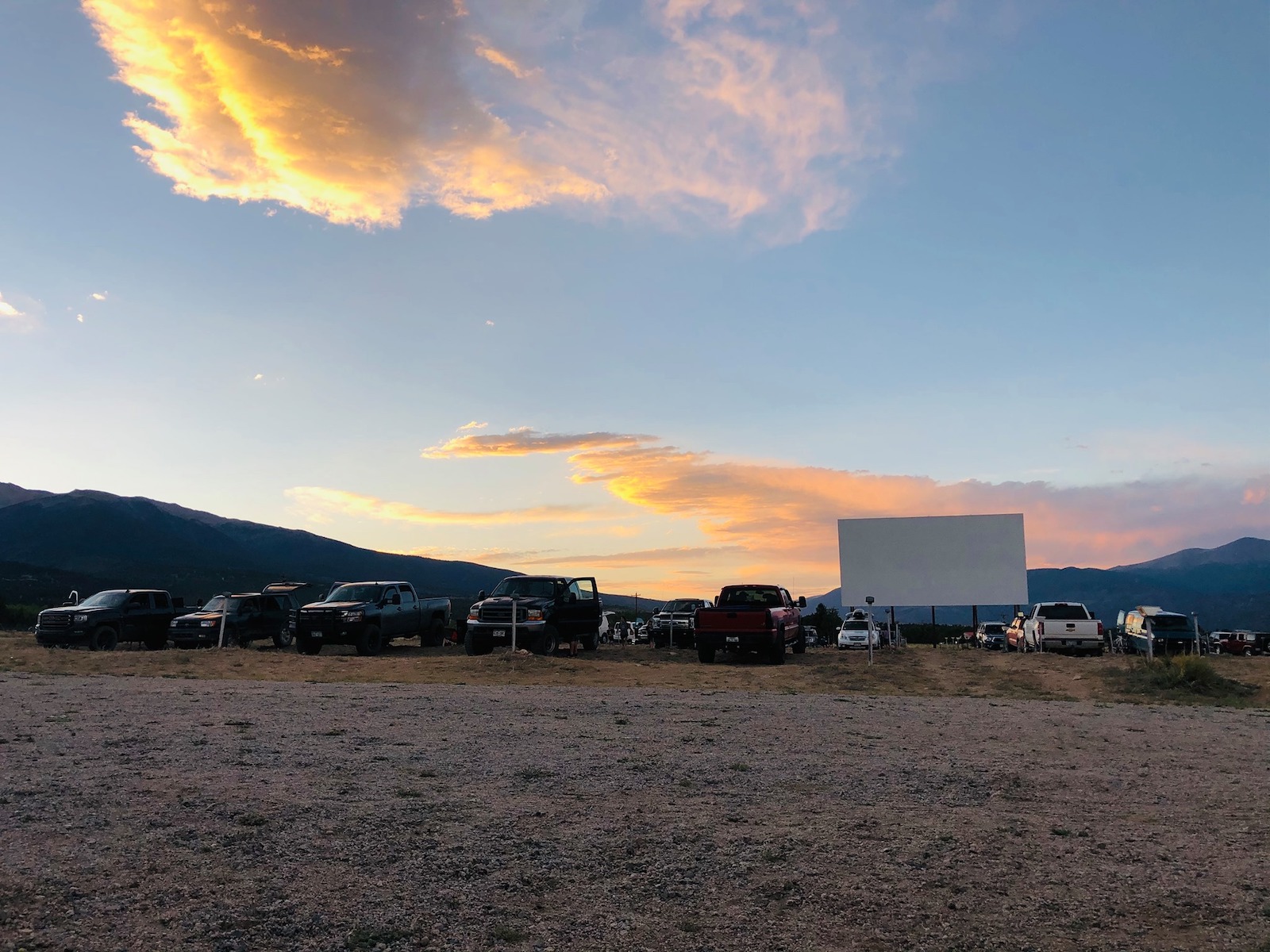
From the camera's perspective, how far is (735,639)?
26688mm

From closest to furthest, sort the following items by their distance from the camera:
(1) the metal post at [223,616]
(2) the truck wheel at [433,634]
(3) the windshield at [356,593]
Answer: (1) the metal post at [223,616]
(3) the windshield at [356,593]
(2) the truck wheel at [433,634]

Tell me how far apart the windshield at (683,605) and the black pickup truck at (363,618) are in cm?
1226

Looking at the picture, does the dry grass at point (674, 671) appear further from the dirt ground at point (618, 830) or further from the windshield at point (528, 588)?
the dirt ground at point (618, 830)

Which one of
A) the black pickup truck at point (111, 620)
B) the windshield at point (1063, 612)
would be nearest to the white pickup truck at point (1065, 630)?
the windshield at point (1063, 612)

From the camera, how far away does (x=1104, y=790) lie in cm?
880

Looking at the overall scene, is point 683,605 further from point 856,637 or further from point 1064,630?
point 1064,630

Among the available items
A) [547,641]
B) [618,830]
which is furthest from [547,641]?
[618,830]

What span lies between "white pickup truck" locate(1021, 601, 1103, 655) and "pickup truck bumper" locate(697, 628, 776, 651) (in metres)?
11.1

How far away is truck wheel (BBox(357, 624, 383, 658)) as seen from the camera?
27.0 m

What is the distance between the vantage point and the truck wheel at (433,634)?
31016 mm

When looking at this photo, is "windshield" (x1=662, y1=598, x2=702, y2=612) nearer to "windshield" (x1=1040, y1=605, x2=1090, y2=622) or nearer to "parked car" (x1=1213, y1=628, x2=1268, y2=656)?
"windshield" (x1=1040, y1=605, x2=1090, y2=622)

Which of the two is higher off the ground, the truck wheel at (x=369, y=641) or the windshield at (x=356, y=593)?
the windshield at (x=356, y=593)

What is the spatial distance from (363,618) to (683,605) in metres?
16.8

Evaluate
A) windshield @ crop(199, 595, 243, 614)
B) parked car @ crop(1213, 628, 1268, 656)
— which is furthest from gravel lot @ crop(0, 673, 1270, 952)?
parked car @ crop(1213, 628, 1268, 656)
